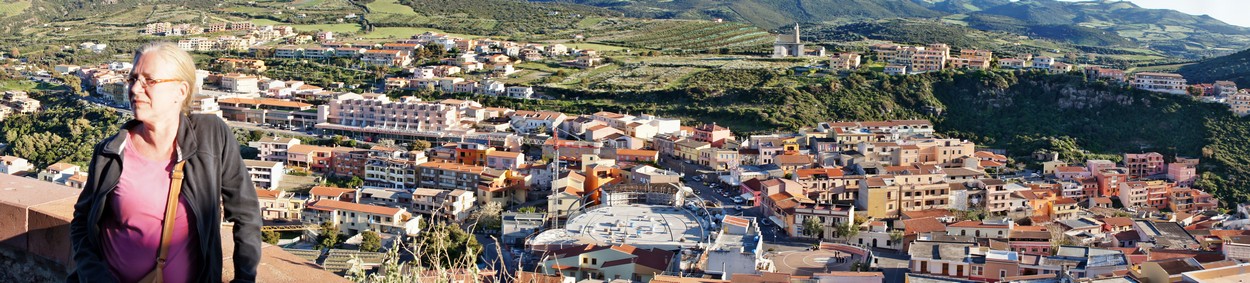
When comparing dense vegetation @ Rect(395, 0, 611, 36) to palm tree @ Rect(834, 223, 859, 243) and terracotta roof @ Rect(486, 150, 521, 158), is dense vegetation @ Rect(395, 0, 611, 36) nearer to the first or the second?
terracotta roof @ Rect(486, 150, 521, 158)

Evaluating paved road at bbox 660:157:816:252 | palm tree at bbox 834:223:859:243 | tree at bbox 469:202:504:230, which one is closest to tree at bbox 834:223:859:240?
palm tree at bbox 834:223:859:243

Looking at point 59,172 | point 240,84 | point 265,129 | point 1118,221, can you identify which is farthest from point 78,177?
point 1118,221

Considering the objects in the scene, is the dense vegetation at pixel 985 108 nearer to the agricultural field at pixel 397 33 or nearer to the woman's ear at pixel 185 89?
the agricultural field at pixel 397 33

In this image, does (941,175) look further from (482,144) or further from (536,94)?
(536,94)

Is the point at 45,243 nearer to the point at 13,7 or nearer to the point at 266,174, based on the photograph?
the point at 266,174

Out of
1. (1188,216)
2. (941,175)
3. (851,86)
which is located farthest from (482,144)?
(1188,216)

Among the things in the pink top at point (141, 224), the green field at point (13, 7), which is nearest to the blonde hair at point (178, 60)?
the pink top at point (141, 224)
